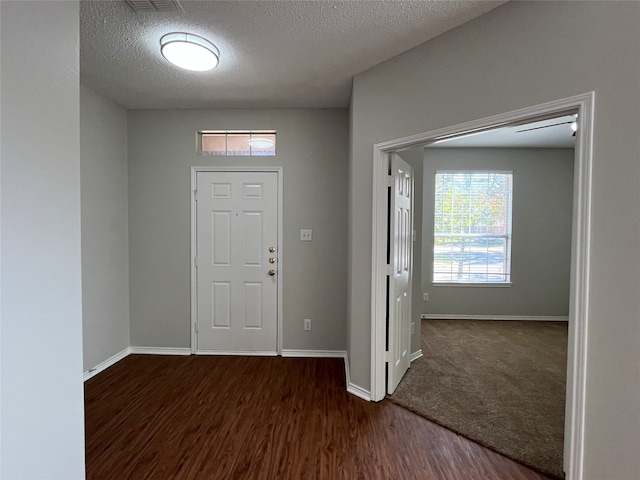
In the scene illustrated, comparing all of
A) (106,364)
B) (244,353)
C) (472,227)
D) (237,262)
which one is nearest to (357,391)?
(244,353)

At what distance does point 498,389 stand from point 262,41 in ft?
10.9

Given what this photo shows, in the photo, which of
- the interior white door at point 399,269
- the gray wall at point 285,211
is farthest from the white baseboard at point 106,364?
the interior white door at point 399,269

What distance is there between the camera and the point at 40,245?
1093 mm

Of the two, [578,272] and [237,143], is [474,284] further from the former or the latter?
[237,143]

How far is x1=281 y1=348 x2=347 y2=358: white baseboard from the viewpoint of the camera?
11.0 ft

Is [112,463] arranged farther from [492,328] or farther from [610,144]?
[492,328]

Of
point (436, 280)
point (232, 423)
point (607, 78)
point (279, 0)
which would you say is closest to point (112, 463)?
point (232, 423)

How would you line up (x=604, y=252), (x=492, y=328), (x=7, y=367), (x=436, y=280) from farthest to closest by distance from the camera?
1. (x=436, y=280)
2. (x=492, y=328)
3. (x=604, y=252)
4. (x=7, y=367)

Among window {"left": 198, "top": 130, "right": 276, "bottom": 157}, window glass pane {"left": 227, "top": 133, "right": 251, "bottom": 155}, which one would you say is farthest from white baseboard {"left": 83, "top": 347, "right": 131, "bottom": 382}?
window glass pane {"left": 227, "top": 133, "right": 251, "bottom": 155}

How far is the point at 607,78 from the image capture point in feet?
4.33

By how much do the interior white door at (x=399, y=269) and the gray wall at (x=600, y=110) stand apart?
2.48 ft

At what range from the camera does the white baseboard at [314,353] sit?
132 inches

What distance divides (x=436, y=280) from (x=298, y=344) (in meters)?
2.58

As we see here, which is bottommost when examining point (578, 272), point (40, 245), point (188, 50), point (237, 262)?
point (237, 262)
